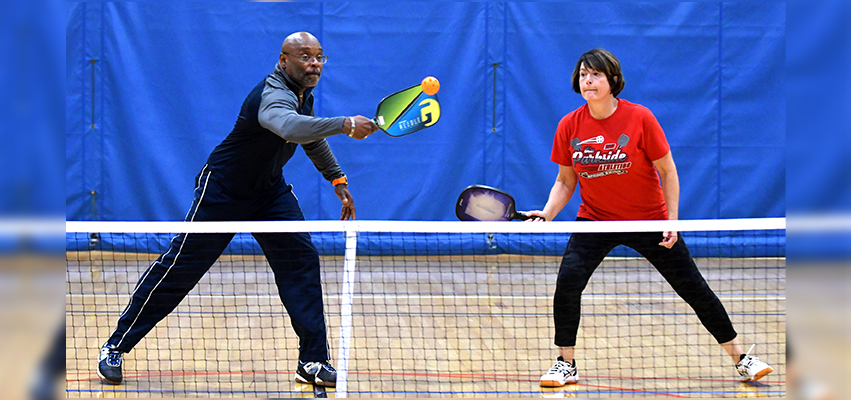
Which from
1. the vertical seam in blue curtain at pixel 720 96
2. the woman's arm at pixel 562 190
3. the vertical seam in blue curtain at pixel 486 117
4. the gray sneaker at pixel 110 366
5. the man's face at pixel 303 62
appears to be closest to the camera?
the man's face at pixel 303 62

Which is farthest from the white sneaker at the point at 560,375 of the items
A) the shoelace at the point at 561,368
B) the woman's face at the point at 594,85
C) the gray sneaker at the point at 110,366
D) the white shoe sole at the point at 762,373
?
the gray sneaker at the point at 110,366

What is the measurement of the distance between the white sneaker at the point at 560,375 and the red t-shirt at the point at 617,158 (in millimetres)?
799

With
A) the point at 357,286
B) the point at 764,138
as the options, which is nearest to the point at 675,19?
the point at 764,138

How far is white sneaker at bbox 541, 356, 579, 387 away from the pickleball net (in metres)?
0.04

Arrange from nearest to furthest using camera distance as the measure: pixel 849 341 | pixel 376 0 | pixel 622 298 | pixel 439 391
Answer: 1. pixel 849 341
2. pixel 439 391
3. pixel 622 298
4. pixel 376 0

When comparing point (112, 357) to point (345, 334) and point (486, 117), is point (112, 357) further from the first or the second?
point (486, 117)

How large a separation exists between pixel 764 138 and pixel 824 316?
8.24 metres

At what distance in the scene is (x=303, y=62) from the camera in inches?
140

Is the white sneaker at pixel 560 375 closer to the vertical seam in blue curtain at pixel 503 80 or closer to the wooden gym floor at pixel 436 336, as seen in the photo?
the wooden gym floor at pixel 436 336

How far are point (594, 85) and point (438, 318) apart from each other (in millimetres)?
2455

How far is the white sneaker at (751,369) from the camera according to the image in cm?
367

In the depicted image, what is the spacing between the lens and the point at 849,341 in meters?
0.82

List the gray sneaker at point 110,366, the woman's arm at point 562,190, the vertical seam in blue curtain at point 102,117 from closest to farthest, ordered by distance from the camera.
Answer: the gray sneaker at point 110,366
the woman's arm at point 562,190
the vertical seam in blue curtain at point 102,117

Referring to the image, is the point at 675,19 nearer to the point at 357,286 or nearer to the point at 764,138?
the point at 764,138
